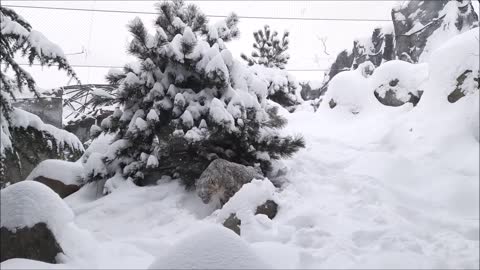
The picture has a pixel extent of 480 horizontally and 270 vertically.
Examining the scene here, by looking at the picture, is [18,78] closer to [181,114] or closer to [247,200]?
[181,114]

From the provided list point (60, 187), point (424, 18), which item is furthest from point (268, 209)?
point (424, 18)

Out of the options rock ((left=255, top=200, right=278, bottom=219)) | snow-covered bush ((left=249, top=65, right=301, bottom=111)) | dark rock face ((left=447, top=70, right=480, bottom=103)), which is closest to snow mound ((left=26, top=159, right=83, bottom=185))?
rock ((left=255, top=200, right=278, bottom=219))

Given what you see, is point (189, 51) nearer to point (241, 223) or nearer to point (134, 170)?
point (134, 170)

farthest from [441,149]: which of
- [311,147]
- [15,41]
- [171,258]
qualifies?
[311,147]

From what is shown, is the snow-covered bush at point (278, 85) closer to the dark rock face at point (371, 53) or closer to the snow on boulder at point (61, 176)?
the dark rock face at point (371, 53)

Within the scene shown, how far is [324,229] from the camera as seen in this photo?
8.16ft

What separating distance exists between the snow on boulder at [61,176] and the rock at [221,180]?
4.38ft

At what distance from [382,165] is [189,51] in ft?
7.08

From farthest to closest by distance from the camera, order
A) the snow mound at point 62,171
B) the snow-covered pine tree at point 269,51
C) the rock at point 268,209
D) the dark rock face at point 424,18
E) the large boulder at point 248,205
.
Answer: the snow-covered pine tree at point 269,51, the dark rock face at point 424,18, the snow mound at point 62,171, the rock at point 268,209, the large boulder at point 248,205

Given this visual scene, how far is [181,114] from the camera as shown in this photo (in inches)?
148

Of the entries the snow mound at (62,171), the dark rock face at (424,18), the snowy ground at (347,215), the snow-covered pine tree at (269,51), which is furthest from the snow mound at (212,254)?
the snow-covered pine tree at (269,51)

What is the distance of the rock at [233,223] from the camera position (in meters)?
2.61

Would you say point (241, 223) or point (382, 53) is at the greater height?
point (382, 53)

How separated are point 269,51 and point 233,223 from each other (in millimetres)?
9484
